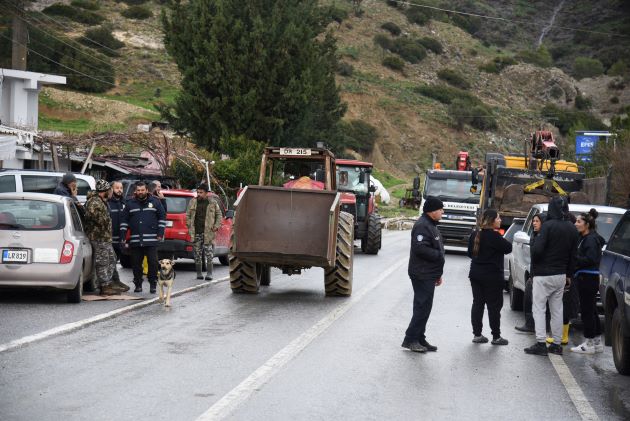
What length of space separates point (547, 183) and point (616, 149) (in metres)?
15.9

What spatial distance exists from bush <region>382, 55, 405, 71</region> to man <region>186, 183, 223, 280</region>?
97.5 meters

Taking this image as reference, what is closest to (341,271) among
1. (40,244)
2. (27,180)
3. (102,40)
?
(40,244)

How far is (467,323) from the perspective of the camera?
14.9 meters

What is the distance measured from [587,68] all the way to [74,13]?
68457 mm

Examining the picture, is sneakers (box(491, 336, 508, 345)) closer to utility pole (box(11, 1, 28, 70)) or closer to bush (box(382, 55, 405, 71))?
utility pole (box(11, 1, 28, 70))

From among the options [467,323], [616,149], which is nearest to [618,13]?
[616,149]

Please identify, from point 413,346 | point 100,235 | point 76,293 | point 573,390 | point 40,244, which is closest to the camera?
point 573,390

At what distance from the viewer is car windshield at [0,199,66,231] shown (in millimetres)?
14570

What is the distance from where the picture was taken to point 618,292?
1081 centimetres

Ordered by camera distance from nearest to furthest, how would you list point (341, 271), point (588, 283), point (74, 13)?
point (588, 283) → point (341, 271) → point (74, 13)

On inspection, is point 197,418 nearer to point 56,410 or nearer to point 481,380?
point 56,410

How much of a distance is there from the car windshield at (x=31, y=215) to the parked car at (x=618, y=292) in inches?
302

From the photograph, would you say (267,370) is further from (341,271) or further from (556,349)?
(341,271)

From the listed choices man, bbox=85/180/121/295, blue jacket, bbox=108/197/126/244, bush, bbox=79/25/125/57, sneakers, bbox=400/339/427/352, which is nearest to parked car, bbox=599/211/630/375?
sneakers, bbox=400/339/427/352
